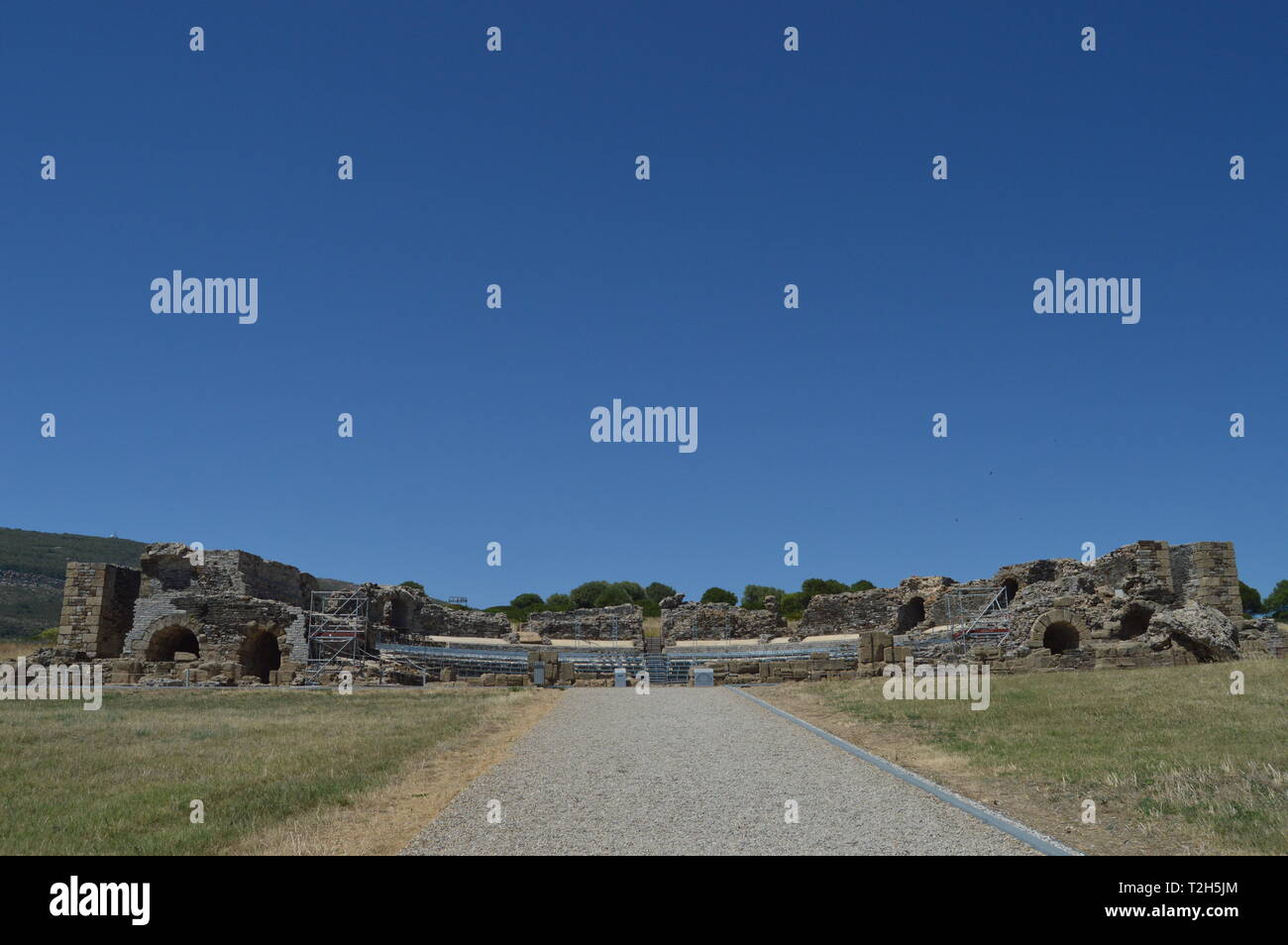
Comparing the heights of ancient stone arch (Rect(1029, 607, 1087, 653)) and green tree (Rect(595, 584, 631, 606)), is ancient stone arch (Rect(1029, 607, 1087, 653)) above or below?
above

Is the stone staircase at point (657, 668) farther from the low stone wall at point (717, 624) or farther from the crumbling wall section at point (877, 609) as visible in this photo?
the crumbling wall section at point (877, 609)

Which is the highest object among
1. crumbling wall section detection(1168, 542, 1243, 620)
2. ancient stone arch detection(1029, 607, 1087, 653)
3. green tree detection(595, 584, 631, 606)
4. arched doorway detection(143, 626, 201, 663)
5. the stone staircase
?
crumbling wall section detection(1168, 542, 1243, 620)

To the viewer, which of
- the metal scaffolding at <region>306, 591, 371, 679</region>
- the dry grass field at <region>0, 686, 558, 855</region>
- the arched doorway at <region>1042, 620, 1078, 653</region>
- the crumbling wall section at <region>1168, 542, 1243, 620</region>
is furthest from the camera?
the arched doorway at <region>1042, 620, 1078, 653</region>

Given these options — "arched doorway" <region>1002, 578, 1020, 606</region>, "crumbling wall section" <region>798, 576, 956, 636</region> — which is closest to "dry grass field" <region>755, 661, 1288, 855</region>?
"arched doorway" <region>1002, 578, 1020, 606</region>

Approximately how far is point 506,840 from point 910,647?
1140 inches

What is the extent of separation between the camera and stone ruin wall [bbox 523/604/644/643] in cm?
5188

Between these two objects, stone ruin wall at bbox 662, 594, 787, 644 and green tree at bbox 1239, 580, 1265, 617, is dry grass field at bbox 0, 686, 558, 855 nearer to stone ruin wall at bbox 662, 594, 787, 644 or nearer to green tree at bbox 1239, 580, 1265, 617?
stone ruin wall at bbox 662, 594, 787, 644

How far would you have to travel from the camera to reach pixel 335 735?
48.0 feet

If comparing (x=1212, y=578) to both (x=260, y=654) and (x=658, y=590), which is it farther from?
(x=658, y=590)

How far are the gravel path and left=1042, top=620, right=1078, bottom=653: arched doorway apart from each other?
2369 cm

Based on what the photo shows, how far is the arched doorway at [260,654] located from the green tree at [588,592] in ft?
167

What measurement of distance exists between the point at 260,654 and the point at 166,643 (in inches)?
150
